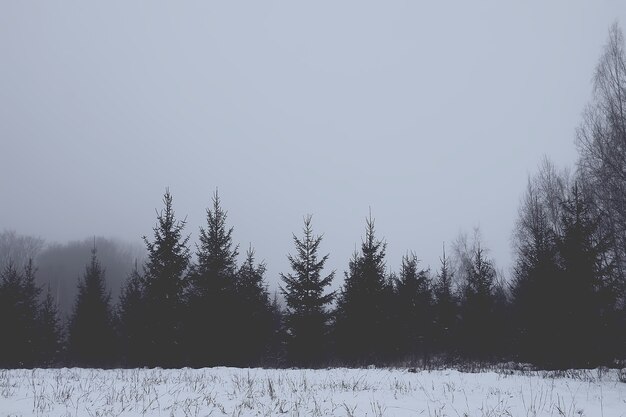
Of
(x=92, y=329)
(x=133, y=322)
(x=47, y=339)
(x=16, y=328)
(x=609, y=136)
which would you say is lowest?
(x=47, y=339)

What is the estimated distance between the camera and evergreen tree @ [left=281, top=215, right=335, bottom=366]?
22719 mm

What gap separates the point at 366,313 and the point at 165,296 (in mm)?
12013

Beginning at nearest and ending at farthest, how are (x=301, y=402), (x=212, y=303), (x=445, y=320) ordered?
(x=301, y=402) → (x=212, y=303) → (x=445, y=320)

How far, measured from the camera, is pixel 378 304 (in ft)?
76.8

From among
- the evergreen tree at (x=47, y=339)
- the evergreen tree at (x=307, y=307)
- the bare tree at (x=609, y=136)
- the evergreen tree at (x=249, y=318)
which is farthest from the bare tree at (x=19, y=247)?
the bare tree at (x=609, y=136)

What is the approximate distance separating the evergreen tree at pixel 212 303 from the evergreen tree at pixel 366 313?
7.04 metres

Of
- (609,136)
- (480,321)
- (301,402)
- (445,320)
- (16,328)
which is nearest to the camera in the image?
(301,402)

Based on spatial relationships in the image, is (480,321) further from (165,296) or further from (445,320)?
(165,296)

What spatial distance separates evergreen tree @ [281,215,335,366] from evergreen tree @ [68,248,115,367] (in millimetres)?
16209

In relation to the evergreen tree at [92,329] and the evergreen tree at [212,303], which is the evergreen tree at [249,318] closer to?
Result: the evergreen tree at [212,303]

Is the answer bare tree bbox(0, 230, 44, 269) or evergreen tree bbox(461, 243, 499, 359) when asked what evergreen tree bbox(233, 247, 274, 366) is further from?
bare tree bbox(0, 230, 44, 269)

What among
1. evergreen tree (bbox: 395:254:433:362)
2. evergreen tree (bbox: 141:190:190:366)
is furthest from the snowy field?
evergreen tree (bbox: 395:254:433:362)

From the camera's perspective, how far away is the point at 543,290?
18875 millimetres

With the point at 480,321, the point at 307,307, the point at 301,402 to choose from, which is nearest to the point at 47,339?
the point at 307,307
